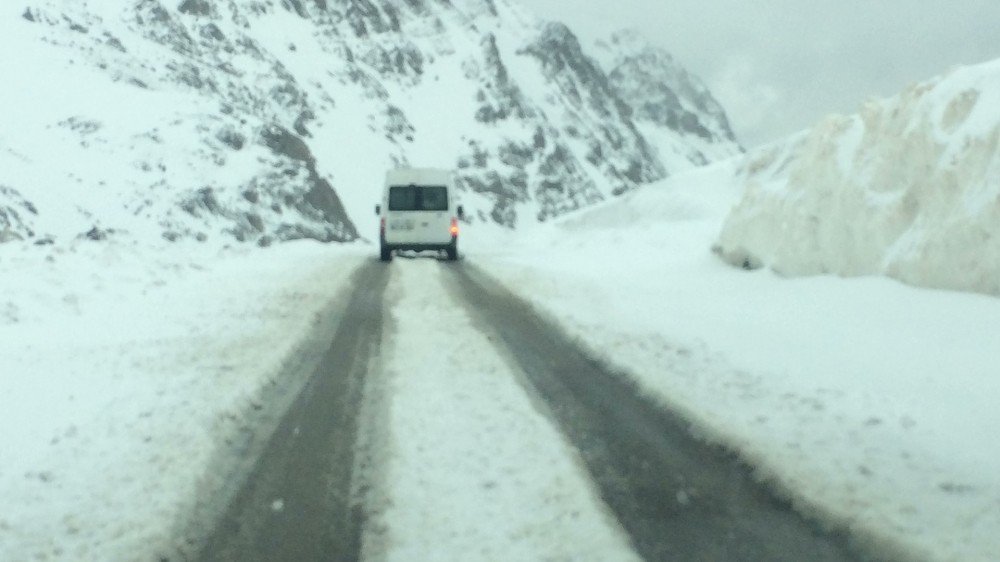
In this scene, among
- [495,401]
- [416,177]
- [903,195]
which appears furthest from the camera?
[416,177]

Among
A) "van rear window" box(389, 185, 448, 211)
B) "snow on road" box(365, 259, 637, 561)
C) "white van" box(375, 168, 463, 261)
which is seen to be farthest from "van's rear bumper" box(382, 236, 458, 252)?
"snow on road" box(365, 259, 637, 561)

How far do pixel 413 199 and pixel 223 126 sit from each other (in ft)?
130

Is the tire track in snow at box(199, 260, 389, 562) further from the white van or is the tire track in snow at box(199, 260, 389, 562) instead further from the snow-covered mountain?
the snow-covered mountain

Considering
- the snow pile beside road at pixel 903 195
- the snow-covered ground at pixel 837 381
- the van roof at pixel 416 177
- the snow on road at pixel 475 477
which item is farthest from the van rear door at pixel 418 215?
the snow on road at pixel 475 477

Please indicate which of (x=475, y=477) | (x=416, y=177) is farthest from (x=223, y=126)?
(x=475, y=477)

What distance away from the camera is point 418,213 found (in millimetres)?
23141

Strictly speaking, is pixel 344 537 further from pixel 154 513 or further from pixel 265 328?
pixel 265 328

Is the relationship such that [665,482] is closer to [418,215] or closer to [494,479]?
[494,479]

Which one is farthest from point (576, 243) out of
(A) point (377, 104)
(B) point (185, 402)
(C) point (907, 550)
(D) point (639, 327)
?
(A) point (377, 104)

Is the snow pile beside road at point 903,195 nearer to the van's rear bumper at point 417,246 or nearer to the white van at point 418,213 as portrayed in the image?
the van's rear bumper at point 417,246

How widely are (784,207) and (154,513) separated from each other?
12020mm

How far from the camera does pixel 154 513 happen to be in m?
4.22

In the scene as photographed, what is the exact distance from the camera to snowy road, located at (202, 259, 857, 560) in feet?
13.1

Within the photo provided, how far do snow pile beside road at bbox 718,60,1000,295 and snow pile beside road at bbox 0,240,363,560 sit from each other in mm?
6617
